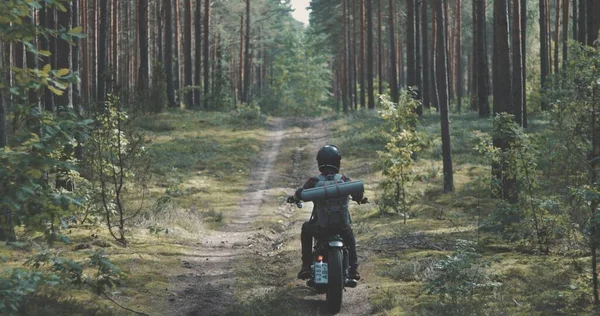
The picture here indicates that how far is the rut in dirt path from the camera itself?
8289mm

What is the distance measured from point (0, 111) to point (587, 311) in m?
8.38

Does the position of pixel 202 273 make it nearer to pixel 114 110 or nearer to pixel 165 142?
pixel 114 110

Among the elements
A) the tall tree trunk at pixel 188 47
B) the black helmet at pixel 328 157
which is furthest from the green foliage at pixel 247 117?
the black helmet at pixel 328 157

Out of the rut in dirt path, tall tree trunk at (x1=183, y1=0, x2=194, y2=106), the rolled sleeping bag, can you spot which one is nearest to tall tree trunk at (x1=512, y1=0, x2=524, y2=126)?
the rut in dirt path

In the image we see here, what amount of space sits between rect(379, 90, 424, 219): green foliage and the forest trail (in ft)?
7.69

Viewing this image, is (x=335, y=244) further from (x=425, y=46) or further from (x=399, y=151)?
(x=425, y=46)

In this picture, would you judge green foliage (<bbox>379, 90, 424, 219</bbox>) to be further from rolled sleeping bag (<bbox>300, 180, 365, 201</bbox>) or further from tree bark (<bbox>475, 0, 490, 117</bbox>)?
tree bark (<bbox>475, 0, 490, 117</bbox>)

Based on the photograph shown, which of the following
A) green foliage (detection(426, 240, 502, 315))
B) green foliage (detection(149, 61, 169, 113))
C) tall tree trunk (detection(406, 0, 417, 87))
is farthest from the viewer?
green foliage (detection(149, 61, 169, 113))

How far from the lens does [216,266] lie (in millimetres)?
10914

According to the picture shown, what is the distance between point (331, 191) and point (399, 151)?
23.8 feet

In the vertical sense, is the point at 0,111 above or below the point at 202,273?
above

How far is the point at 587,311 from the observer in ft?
23.5

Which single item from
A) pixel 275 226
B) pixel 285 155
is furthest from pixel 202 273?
pixel 285 155

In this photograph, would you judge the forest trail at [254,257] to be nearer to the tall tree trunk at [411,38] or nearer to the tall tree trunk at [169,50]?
the tall tree trunk at [411,38]
